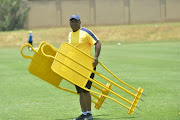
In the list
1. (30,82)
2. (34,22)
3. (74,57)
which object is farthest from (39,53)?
(34,22)

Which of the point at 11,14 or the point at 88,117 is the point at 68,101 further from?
the point at 11,14

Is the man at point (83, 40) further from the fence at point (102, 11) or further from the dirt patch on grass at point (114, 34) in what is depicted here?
the fence at point (102, 11)

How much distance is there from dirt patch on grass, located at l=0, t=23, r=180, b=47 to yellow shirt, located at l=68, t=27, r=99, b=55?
5267 cm

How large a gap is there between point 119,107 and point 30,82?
21.8 ft

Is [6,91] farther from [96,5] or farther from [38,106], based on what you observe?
[96,5]

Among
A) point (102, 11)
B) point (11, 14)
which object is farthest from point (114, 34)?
point (11, 14)

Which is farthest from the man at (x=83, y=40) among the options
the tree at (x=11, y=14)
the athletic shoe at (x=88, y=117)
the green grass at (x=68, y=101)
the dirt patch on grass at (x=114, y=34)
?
→ the tree at (x=11, y=14)

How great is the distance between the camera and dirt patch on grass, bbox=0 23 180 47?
62688 mm

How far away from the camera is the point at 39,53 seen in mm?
9570

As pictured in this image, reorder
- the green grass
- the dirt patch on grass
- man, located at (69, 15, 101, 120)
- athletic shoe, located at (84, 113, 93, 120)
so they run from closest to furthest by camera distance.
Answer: man, located at (69, 15, 101, 120), athletic shoe, located at (84, 113, 93, 120), the green grass, the dirt patch on grass

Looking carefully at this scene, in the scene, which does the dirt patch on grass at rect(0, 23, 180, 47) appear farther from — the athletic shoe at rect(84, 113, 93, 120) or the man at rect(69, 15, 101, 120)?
the man at rect(69, 15, 101, 120)

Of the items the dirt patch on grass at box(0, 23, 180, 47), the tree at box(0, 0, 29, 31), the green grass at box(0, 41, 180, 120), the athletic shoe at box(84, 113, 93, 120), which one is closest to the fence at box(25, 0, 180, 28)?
the tree at box(0, 0, 29, 31)

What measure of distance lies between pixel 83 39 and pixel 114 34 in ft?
185

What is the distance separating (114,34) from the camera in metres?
65.4
